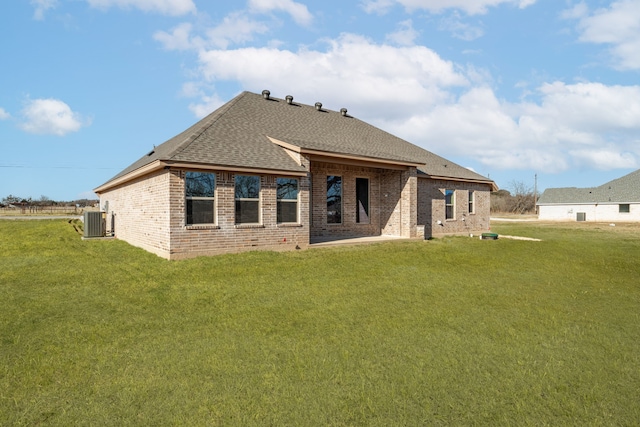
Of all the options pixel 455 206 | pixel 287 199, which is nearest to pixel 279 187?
pixel 287 199

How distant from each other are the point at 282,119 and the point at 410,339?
13.8 meters

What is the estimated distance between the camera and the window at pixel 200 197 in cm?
1123

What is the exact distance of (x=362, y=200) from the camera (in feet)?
57.8

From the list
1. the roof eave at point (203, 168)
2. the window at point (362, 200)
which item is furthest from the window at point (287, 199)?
the window at point (362, 200)

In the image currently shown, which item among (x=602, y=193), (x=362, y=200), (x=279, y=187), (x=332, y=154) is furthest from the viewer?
(x=602, y=193)

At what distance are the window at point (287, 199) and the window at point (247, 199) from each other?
2.65 ft

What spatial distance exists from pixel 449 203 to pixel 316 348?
17.9 metres

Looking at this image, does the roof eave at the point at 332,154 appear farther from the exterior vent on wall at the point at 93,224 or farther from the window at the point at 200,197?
the exterior vent on wall at the point at 93,224

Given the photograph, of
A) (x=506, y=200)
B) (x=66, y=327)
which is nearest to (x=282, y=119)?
(x=66, y=327)

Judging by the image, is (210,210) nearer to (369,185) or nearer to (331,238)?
(331,238)

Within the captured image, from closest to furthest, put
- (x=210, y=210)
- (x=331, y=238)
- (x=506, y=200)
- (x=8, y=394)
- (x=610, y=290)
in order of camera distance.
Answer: (x=8, y=394), (x=610, y=290), (x=210, y=210), (x=331, y=238), (x=506, y=200)

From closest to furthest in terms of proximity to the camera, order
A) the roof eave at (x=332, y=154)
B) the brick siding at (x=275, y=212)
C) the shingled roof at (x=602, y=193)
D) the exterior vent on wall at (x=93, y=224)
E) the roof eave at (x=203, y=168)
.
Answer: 1. the roof eave at (x=203, y=168)
2. the brick siding at (x=275, y=212)
3. the roof eave at (x=332, y=154)
4. the exterior vent on wall at (x=93, y=224)
5. the shingled roof at (x=602, y=193)

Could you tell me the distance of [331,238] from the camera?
52.9 ft

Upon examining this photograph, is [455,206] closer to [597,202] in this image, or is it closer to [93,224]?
[93,224]
